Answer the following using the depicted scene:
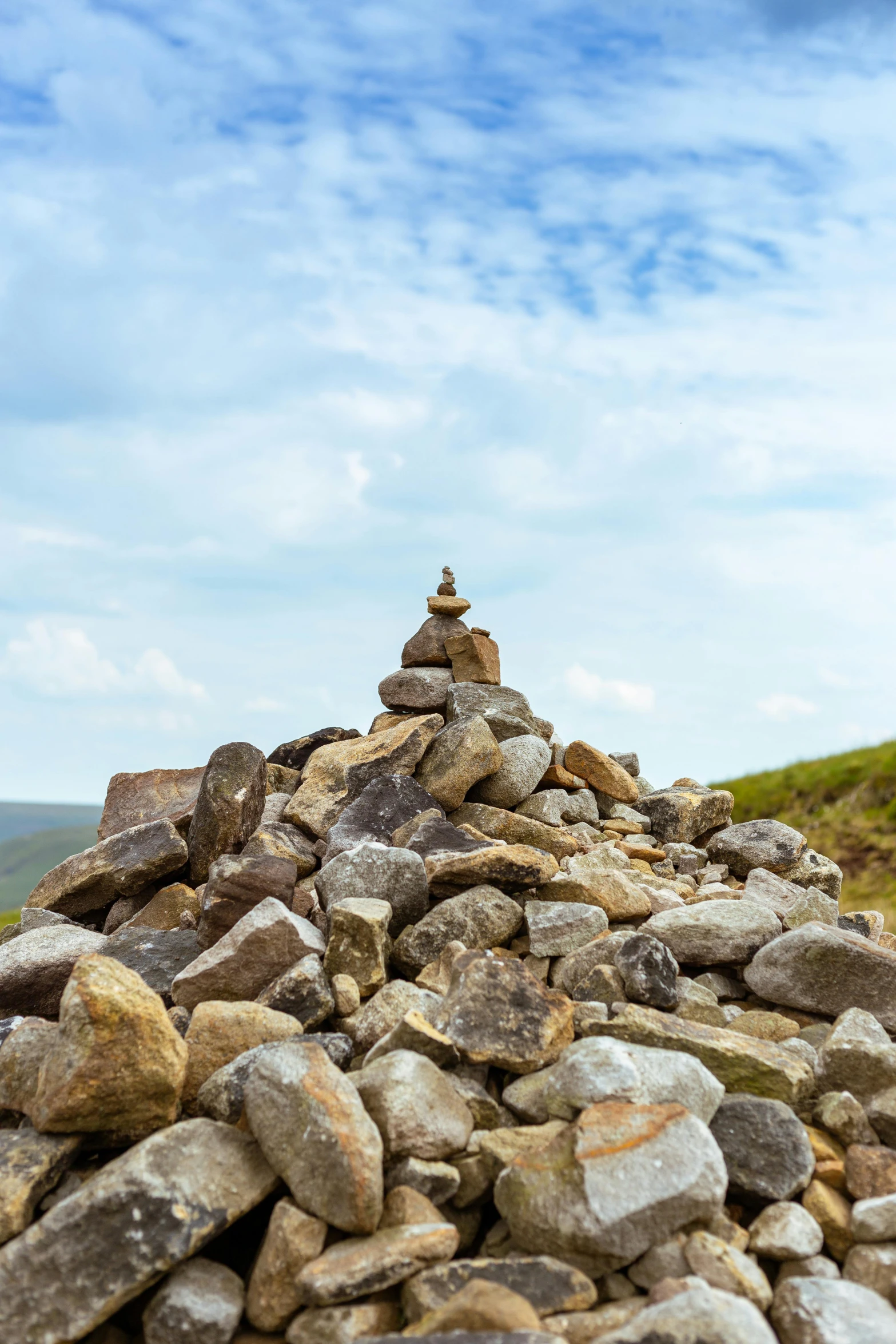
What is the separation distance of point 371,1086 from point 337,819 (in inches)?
168


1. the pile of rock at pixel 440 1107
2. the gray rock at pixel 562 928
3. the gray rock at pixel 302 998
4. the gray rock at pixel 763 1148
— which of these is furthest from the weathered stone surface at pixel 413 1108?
the gray rock at pixel 562 928

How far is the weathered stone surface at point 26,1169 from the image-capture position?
567 cm

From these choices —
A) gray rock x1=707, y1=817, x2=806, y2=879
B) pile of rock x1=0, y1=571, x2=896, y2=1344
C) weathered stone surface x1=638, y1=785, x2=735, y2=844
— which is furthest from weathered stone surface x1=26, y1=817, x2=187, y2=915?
gray rock x1=707, y1=817, x2=806, y2=879

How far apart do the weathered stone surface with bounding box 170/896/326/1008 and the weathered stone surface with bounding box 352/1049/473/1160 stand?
160 centimetres

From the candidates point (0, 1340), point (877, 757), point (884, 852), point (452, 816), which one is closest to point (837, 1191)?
point (0, 1340)

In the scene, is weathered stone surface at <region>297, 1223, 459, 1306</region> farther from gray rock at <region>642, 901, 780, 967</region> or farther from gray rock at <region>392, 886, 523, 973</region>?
gray rock at <region>642, 901, 780, 967</region>

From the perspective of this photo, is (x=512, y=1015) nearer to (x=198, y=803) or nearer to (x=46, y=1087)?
(x=46, y=1087)

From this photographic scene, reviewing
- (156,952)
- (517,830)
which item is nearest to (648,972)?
(517,830)

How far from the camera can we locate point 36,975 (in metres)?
8.71

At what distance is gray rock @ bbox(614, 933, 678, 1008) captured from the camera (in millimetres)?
7309

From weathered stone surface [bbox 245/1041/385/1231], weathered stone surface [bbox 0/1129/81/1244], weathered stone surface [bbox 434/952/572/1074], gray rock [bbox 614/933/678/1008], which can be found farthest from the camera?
gray rock [bbox 614/933/678/1008]

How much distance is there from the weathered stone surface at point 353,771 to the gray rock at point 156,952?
205 cm

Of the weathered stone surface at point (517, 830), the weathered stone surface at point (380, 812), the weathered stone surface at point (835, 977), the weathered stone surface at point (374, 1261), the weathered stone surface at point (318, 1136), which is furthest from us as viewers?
the weathered stone surface at point (517, 830)

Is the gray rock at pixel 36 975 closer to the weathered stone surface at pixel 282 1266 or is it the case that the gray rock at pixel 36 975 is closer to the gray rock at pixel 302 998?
the gray rock at pixel 302 998
